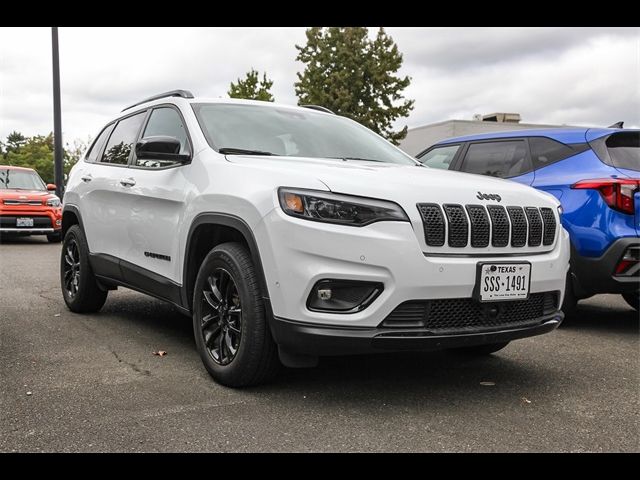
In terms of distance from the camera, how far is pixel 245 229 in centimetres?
352

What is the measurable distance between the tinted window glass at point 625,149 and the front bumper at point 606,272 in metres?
0.64

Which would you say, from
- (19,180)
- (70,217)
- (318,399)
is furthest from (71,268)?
(19,180)

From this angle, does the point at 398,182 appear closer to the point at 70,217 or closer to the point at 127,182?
the point at 127,182

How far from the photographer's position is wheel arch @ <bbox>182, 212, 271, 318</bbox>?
3.45 meters

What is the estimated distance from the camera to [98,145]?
20.1ft

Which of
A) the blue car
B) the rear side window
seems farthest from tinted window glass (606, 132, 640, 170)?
the rear side window

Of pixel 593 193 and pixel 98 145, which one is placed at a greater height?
pixel 98 145

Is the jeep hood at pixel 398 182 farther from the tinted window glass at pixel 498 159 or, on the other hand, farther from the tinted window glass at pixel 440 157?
the tinted window glass at pixel 440 157

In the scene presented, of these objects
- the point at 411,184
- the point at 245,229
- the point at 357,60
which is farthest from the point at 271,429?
the point at 357,60

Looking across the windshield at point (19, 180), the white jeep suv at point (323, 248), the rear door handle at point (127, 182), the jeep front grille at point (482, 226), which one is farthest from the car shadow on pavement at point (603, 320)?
the windshield at point (19, 180)

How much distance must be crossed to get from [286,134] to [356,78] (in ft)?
86.8

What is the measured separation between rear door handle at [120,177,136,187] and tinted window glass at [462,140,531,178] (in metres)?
3.25
